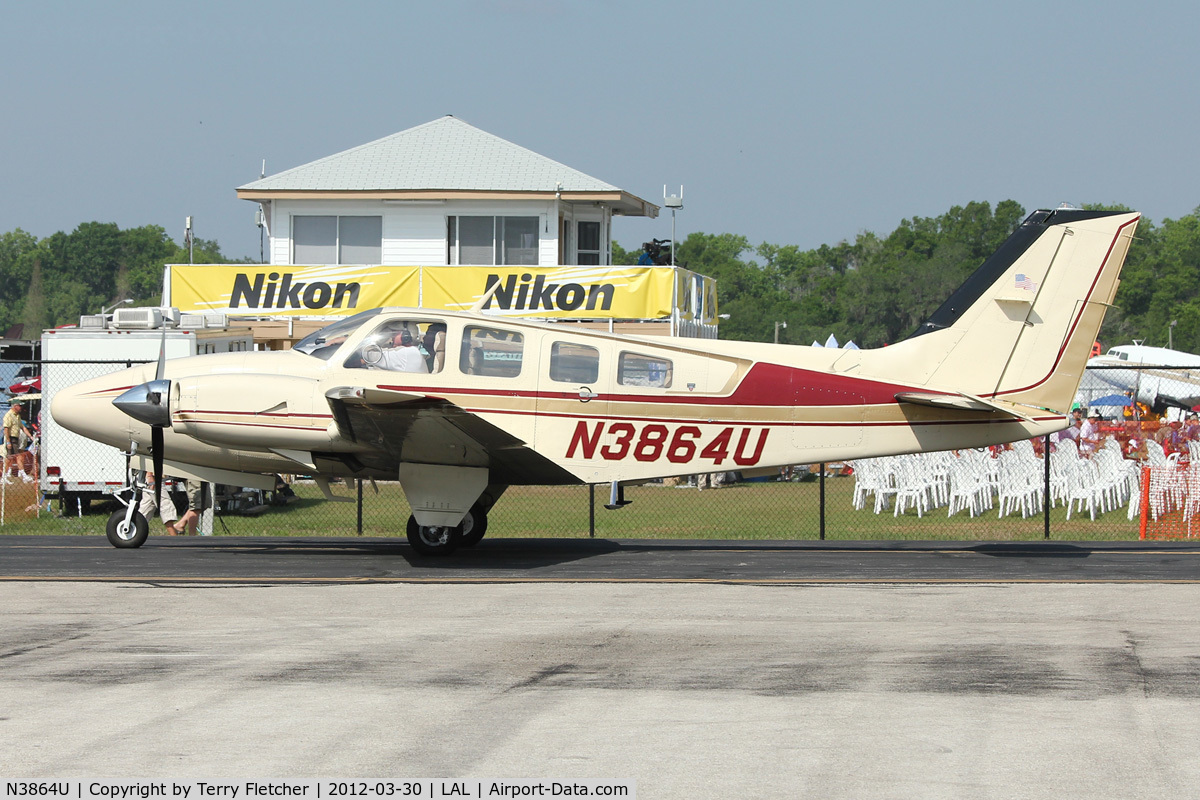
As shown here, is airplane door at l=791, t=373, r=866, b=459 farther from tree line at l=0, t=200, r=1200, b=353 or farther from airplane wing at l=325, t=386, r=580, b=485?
tree line at l=0, t=200, r=1200, b=353

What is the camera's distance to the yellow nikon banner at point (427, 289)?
2731 cm

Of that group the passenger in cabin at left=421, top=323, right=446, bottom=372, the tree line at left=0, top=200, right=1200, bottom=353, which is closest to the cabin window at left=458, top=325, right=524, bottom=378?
the passenger in cabin at left=421, top=323, right=446, bottom=372

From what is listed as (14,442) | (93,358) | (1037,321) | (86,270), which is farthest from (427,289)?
(86,270)

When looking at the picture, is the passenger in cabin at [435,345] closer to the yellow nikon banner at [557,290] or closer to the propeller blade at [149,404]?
the propeller blade at [149,404]

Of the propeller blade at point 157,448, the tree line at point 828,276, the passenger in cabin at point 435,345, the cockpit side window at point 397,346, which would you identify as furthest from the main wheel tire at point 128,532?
the tree line at point 828,276

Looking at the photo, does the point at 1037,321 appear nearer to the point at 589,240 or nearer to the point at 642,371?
the point at 642,371

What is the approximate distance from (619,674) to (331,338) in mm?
6508

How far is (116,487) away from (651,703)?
14.9 m

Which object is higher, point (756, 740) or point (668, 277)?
point (668, 277)

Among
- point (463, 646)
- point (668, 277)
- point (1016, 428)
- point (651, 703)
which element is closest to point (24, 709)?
point (463, 646)

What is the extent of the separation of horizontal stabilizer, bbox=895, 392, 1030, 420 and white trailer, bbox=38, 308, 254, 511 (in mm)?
11781

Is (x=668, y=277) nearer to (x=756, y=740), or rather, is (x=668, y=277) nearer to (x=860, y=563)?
(x=860, y=563)

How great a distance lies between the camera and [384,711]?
688 centimetres

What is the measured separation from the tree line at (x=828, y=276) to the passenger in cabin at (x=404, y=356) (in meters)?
53.4
